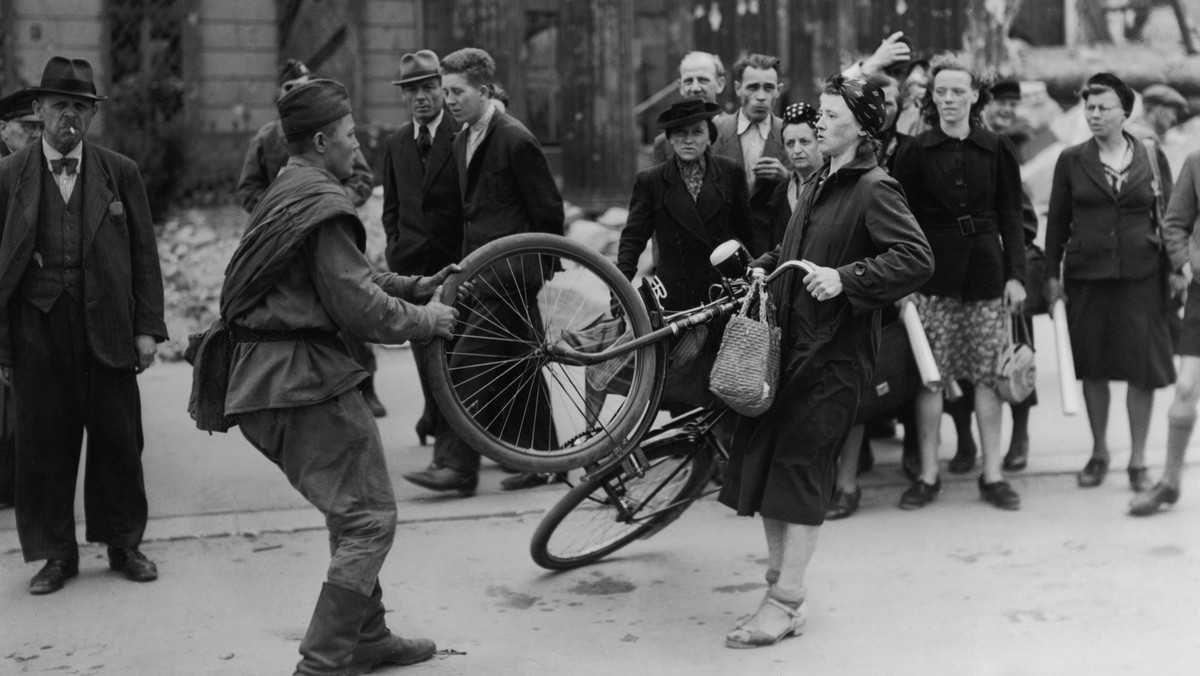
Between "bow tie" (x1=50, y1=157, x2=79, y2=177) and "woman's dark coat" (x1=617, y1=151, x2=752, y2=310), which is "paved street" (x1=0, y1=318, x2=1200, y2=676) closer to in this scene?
"woman's dark coat" (x1=617, y1=151, x2=752, y2=310)

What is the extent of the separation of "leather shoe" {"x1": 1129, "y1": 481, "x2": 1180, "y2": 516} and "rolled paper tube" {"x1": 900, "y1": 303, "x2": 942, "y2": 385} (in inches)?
39.1

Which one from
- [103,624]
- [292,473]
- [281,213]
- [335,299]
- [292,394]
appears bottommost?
[103,624]

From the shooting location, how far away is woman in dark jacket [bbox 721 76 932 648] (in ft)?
15.3

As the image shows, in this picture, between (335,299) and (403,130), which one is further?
(403,130)

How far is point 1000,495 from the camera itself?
648cm

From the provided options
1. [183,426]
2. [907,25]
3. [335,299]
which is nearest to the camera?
[335,299]

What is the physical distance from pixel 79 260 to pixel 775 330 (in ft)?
8.65

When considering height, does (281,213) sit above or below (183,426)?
above

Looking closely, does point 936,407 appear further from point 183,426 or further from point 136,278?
point 183,426

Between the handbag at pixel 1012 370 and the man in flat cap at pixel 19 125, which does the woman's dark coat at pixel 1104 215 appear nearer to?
the handbag at pixel 1012 370

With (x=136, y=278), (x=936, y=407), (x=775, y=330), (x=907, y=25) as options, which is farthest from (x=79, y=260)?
(x=907, y=25)

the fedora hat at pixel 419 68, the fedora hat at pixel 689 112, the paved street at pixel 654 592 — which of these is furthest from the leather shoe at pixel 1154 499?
the fedora hat at pixel 419 68

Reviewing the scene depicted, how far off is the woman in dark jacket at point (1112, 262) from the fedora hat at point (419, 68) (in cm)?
307

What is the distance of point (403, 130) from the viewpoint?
718cm
